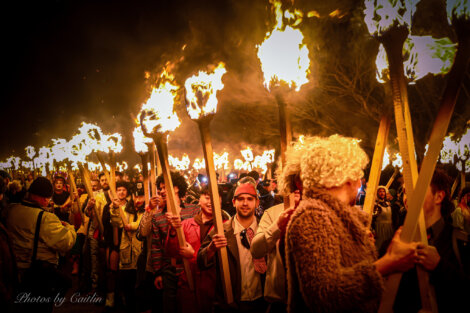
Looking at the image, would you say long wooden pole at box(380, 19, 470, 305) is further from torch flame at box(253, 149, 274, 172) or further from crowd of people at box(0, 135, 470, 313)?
torch flame at box(253, 149, 274, 172)

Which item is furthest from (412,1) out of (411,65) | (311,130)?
(311,130)

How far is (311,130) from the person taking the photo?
22.1 metres

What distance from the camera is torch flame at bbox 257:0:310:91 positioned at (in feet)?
11.8

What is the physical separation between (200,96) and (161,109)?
856 millimetres

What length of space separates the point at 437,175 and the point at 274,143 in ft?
84.6

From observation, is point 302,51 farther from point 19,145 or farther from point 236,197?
point 19,145

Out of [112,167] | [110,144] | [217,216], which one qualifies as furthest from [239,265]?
[110,144]

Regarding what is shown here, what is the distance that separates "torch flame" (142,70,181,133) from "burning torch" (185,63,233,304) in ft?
2.36

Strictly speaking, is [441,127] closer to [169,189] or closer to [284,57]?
[284,57]

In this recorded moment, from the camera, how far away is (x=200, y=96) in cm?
371

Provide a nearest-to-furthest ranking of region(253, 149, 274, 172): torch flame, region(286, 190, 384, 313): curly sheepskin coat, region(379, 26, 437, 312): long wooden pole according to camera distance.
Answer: region(286, 190, 384, 313): curly sheepskin coat
region(379, 26, 437, 312): long wooden pole
region(253, 149, 274, 172): torch flame

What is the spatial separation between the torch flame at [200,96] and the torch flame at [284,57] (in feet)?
2.24

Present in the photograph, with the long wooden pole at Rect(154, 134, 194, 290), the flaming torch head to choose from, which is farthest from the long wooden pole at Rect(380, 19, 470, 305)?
the flaming torch head

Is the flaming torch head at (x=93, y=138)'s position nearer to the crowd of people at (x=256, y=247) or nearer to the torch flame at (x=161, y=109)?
the crowd of people at (x=256, y=247)
